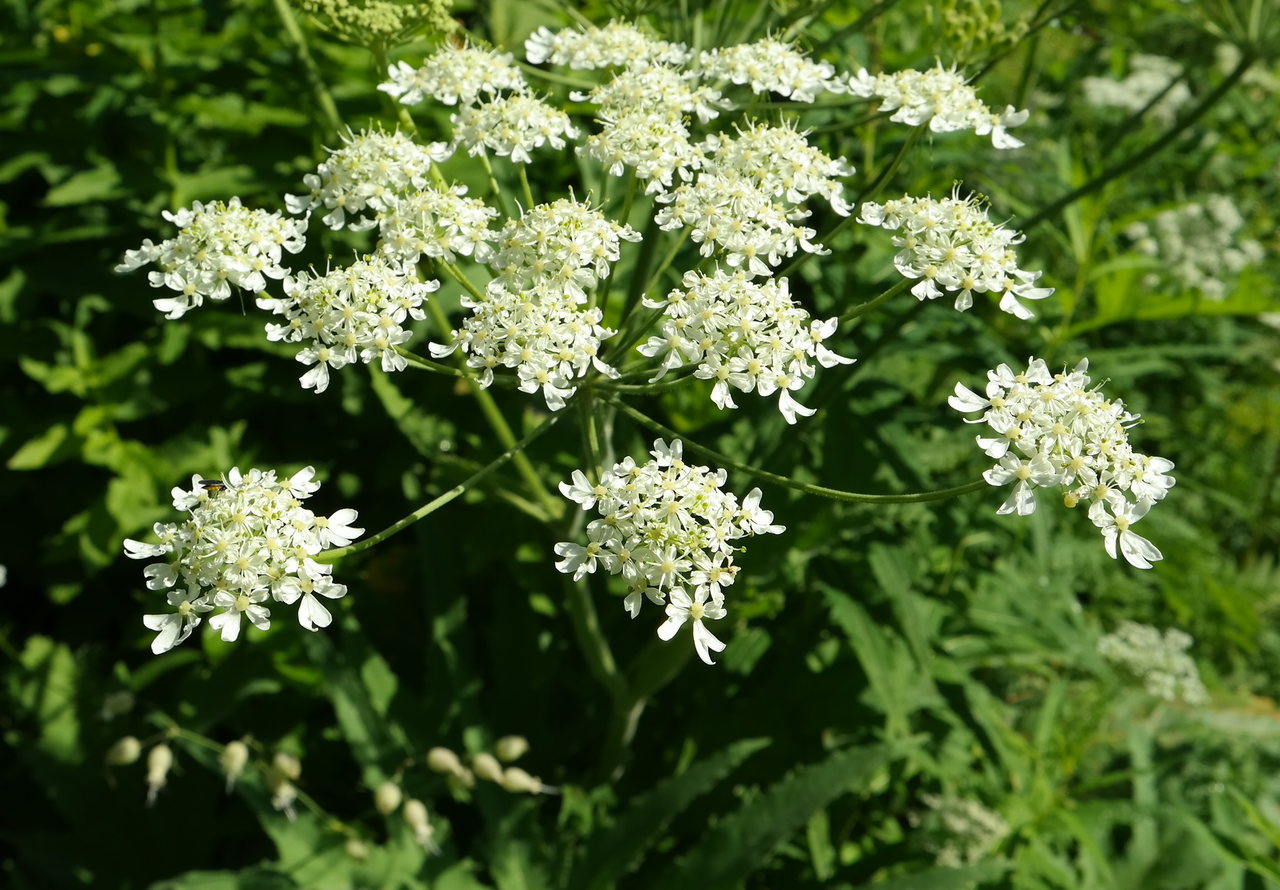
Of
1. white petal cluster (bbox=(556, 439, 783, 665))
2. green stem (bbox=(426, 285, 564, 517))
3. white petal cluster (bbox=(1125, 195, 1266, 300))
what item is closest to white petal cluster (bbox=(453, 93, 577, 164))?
green stem (bbox=(426, 285, 564, 517))

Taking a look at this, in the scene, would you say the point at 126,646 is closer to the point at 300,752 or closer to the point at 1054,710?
the point at 300,752

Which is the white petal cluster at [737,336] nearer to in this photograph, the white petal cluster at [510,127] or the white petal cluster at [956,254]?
the white petal cluster at [956,254]

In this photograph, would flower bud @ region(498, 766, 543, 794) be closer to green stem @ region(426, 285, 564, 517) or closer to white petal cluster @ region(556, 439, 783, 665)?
green stem @ region(426, 285, 564, 517)

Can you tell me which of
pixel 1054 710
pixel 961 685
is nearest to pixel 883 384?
pixel 961 685

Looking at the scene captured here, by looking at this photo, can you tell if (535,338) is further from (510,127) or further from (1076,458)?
(1076,458)

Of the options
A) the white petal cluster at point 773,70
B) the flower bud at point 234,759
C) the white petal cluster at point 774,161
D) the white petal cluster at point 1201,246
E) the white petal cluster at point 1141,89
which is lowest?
the flower bud at point 234,759

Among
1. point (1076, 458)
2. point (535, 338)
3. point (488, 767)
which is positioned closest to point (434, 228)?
point (535, 338)

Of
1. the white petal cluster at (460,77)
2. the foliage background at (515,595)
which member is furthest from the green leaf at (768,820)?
the white petal cluster at (460,77)
